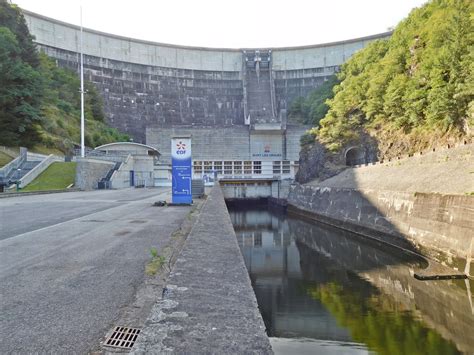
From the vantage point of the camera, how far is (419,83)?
25.1m

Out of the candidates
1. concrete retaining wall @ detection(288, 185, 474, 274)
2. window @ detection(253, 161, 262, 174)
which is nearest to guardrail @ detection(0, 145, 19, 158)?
concrete retaining wall @ detection(288, 185, 474, 274)

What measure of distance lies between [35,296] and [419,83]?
27226 millimetres

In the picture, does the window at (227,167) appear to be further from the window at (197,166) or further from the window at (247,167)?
the window at (197,166)

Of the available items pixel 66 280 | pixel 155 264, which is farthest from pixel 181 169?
pixel 66 280

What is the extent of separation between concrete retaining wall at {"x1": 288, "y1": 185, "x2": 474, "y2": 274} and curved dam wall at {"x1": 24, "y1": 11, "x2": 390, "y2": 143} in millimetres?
41432

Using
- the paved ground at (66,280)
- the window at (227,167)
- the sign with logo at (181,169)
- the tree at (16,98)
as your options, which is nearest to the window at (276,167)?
the window at (227,167)

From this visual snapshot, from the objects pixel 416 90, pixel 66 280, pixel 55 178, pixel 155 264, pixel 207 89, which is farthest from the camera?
pixel 207 89

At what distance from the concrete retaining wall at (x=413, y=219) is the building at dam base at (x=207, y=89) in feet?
104

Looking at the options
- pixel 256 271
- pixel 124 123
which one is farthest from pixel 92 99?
pixel 256 271

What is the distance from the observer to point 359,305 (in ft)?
26.8

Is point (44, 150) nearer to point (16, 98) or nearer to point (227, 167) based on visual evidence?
point (16, 98)

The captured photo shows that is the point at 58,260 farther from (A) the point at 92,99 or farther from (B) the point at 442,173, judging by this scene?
(A) the point at 92,99

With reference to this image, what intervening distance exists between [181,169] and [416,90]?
18.4m

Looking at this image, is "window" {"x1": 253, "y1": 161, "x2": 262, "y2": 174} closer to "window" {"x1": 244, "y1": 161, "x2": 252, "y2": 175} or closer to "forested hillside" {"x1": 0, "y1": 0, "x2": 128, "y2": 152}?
"window" {"x1": 244, "y1": 161, "x2": 252, "y2": 175}
